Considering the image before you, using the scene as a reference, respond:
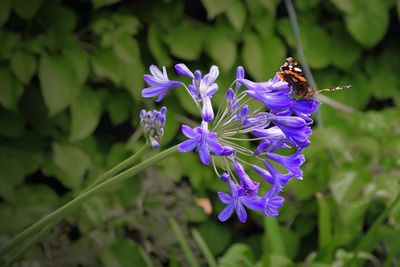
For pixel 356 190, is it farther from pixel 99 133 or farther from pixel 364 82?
pixel 99 133

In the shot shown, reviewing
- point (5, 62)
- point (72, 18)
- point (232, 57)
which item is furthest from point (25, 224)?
point (232, 57)

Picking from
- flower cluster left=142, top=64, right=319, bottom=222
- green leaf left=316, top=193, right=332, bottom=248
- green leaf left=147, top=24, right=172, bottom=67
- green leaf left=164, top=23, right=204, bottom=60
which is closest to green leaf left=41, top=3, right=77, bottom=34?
green leaf left=147, top=24, right=172, bottom=67

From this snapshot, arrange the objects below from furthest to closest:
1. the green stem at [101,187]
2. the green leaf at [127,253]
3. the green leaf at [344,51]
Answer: the green leaf at [344,51] < the green leaf at [127,253] < the green stem at [101,187]

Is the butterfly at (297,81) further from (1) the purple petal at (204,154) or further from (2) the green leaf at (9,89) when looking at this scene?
(2) the green leaf at (9,89)

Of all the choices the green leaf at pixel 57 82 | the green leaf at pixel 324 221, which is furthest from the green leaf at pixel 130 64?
the green leaf at pixel 324 221

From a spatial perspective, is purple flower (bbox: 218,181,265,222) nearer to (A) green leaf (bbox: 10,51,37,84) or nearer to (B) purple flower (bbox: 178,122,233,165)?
(B) purple flower (bbox: 178,122,233,165)

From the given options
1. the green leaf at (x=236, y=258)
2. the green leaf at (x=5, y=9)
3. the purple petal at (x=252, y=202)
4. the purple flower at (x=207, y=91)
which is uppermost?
the purple flower at (x=207, y=91)
